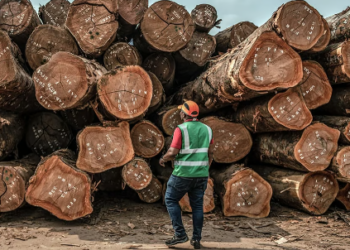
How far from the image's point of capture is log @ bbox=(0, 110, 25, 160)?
503cm

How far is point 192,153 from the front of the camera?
374cm

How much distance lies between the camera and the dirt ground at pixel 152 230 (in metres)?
3.83

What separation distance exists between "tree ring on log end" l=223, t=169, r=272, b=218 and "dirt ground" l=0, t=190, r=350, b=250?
0.14 meters

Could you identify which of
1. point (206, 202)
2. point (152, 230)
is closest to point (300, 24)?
point (206, 202)

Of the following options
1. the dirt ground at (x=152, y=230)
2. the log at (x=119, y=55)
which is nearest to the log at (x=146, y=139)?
the dirt ground at (x=152, y=230)

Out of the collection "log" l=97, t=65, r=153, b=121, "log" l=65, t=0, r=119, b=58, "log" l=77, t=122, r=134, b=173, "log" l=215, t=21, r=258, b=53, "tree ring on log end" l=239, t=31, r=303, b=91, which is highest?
"log" l=215, t=21, r=258, b=53

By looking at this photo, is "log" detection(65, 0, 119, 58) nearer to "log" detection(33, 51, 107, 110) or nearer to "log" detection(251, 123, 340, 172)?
"log" detection(33, 51, 107, 110)

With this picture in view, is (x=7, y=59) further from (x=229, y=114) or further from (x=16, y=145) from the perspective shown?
(x=229, y=114)

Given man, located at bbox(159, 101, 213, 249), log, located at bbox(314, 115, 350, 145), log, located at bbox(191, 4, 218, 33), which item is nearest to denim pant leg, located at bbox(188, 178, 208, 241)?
man, located at bbox(159, 101, 213, 249)

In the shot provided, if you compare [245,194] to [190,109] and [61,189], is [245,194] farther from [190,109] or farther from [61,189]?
[61,189]

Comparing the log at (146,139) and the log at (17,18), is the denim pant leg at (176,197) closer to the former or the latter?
the log at (146,139)

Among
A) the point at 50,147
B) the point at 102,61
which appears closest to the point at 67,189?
the point at 50,147

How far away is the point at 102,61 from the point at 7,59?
169 cm

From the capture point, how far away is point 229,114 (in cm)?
586
